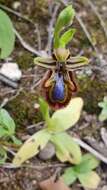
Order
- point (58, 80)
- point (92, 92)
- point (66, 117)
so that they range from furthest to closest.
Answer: point (92, 92) < point (66, 117) < point (58, 80)

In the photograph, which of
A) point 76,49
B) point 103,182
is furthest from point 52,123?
point 76,49

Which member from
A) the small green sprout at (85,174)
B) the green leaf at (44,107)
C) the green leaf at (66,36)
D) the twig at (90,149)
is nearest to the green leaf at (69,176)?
the small green sprout at (85,174)

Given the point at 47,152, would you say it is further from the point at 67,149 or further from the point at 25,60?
the point at 25,60

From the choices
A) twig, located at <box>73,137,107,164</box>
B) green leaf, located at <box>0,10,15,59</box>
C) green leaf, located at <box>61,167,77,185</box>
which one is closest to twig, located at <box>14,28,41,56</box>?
green leaf, located at <box>0,10,15,59</box>

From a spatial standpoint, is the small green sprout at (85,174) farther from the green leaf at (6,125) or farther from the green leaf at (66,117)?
the green leaf at (6,125)

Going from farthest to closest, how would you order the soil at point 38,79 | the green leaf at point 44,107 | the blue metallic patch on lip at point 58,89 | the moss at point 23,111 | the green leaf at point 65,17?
the moss at point 23,111 → the soil at point 38,79 → the green leaf at point 44,107 → the blue metallic patch on lip at point 58,89 → the green leaf at point 65,17

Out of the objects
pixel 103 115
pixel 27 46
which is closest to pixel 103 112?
pixel 103 115

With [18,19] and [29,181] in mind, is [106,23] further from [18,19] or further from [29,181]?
[29,181]
